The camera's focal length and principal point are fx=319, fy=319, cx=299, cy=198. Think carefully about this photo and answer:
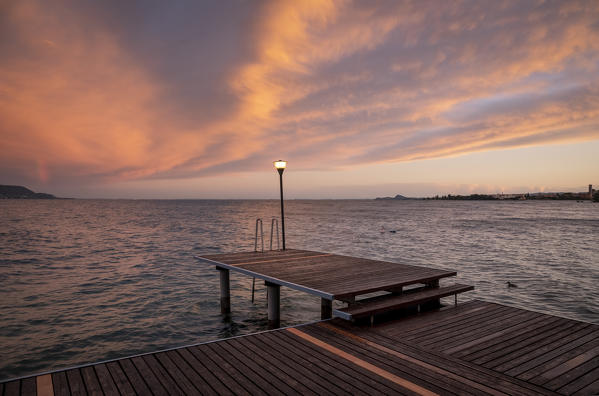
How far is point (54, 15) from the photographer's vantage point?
1655cm

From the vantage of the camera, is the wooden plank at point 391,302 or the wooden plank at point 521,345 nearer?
the wooden plank at point 521,345

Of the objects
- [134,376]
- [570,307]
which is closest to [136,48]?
[134,376]

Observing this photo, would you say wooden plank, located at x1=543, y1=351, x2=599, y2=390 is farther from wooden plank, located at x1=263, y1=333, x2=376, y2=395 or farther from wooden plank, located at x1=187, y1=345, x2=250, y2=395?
wooden plank, located at x1=187, y1=345, x2=250, y2=395

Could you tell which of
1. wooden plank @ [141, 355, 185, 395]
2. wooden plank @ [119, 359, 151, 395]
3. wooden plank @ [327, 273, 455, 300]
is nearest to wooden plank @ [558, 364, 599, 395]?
wooden plank @ [327, 273, 455, 300]

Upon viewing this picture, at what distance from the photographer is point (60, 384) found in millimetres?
3898

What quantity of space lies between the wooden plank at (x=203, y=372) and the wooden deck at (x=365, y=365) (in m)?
0.01

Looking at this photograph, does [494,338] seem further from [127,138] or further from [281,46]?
[127,138]

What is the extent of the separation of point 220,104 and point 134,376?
27.9 m

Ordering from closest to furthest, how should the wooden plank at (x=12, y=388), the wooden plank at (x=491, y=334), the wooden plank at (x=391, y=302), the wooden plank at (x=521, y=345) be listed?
the wooden plank at (x=12, y=388), the wooden plank at (x=521, y=345), the wooden plank at (x=491, y=334), the wooden plank at (x=391, y=302)

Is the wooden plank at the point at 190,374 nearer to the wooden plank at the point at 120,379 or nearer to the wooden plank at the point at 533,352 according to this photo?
the wooden plank at the point at 120,379

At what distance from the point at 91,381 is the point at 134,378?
49 cm

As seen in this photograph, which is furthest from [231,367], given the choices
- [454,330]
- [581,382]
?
[581,382]

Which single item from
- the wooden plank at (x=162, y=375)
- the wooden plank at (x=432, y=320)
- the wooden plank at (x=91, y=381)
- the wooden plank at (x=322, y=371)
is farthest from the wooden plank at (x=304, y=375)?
the wooden plank at (x=91, y=381)

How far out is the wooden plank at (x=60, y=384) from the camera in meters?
3.72
